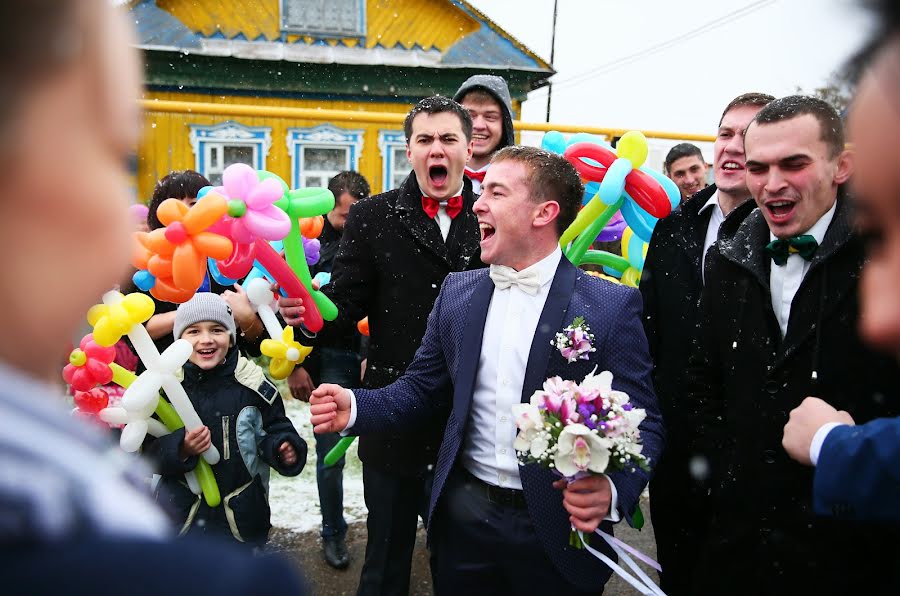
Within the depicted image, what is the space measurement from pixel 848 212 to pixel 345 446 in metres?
2.59

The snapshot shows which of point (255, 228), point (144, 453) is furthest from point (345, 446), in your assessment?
point (255, 228)

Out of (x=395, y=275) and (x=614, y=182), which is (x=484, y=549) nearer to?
(x=395, y=275)

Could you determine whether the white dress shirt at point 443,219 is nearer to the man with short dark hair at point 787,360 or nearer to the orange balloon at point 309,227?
the orange balloon at point 309,227

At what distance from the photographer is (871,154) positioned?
66 cm

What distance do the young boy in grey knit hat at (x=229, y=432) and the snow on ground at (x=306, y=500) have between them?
1558 mm

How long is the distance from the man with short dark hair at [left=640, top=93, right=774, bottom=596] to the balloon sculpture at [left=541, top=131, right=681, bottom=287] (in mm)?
158

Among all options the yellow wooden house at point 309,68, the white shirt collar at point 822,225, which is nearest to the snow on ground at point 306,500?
the white shirt collar at point 822,225

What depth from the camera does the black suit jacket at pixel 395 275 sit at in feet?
11.6

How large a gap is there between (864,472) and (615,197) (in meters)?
1.99

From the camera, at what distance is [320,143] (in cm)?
1299

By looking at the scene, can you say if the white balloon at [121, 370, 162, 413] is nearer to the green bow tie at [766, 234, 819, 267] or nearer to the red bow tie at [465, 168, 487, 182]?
the red bow tie at [465, 168, 487, 182]

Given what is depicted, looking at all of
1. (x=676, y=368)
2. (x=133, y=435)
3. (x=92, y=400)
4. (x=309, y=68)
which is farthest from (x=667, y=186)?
(x=309, y=68)

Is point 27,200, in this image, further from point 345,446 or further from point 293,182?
point 293,182


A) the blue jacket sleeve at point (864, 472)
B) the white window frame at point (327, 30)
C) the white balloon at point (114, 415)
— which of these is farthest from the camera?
the white window frame at point (327, 30)
